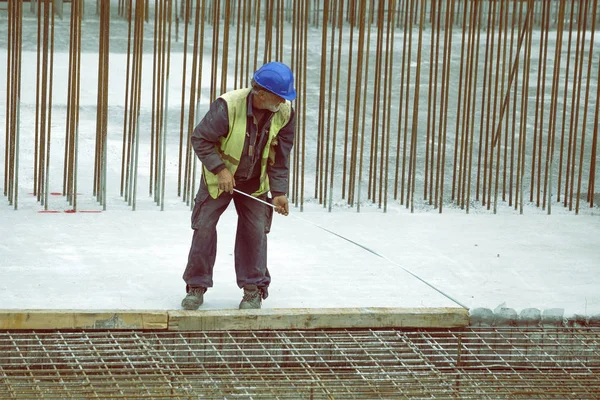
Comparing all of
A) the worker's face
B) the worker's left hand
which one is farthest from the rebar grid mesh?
the worker's face

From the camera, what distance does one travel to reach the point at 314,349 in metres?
5.74

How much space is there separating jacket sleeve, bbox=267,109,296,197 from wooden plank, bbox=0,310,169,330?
2.84ft

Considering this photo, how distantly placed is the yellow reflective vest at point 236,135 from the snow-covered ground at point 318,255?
71 centimetres

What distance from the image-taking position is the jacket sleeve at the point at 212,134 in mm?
5727

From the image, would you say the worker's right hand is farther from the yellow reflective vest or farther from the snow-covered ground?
the snow-covered ground

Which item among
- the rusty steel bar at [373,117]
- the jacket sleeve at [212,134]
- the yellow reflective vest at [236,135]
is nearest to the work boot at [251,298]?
the yellow reflective vest at [236,135]

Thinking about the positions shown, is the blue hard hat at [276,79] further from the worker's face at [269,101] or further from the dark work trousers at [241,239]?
the dark work trousers at [241,239]

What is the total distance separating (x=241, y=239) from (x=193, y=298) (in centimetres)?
41

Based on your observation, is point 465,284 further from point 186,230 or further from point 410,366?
point 186,230

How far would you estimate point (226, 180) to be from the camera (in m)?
5.73

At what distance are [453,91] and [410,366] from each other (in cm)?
754

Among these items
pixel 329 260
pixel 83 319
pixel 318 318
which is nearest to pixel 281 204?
pixel 318 318

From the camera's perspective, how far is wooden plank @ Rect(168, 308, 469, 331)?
5820 millimetres

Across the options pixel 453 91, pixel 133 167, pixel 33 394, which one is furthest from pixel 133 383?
pixel 453 91
